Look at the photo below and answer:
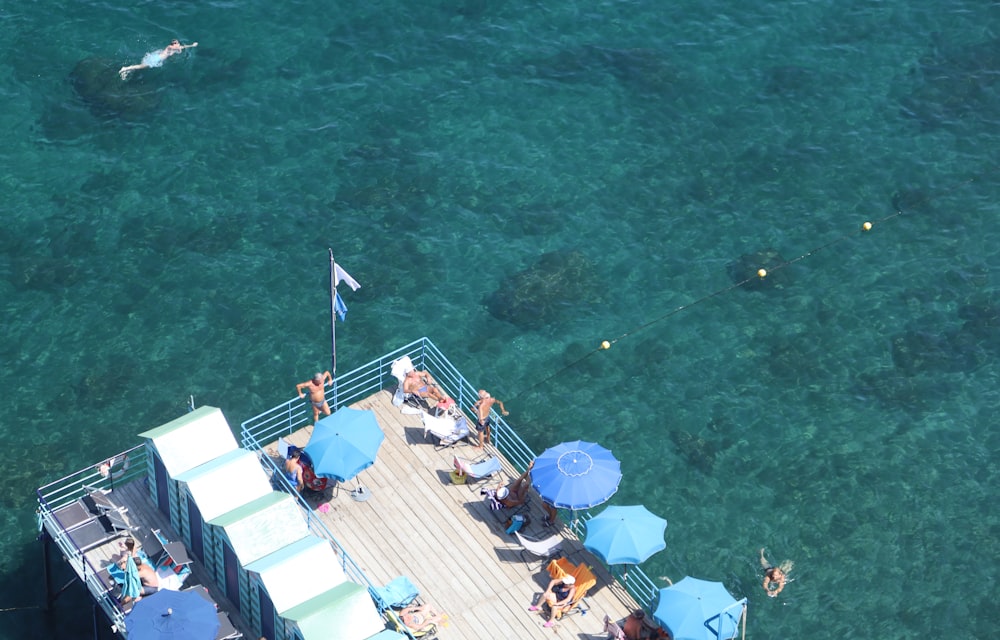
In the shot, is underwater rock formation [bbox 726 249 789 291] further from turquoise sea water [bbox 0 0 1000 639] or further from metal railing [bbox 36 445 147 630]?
metal railing [bbox 36 445 147 630]

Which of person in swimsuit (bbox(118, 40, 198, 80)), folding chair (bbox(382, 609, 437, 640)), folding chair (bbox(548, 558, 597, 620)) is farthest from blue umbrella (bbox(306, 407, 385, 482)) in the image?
person in swimsuit (bbox(118, 40, 198, 80))

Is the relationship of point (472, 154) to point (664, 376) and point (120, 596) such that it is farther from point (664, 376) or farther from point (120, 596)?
point (120, 596)

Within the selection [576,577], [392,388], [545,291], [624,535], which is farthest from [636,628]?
[545,291]

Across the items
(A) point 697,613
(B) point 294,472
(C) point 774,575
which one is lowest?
(C) point 774,575

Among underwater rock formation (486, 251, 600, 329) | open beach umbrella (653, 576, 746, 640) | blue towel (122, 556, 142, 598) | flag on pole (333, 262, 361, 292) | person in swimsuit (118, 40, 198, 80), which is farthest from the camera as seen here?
person in swimsuit (118, 40, 198, 80)

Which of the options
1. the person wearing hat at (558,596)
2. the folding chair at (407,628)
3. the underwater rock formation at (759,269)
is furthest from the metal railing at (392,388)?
the underwater rock formation at (759,269)

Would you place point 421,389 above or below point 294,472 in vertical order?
below

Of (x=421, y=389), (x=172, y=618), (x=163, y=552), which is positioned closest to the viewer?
(x=172, y=618)

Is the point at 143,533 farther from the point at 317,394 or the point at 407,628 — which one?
the point at 407,628
